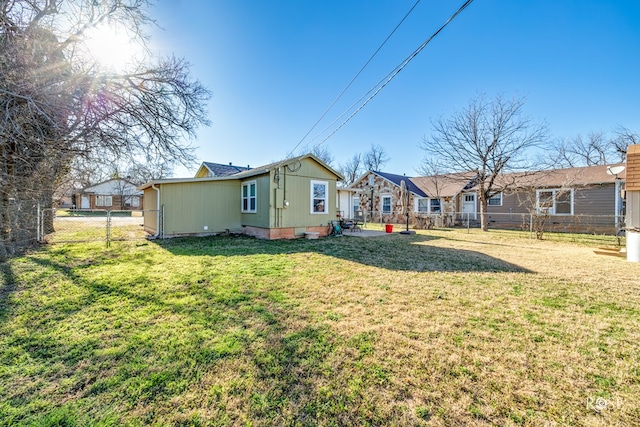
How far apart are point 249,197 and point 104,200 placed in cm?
3649

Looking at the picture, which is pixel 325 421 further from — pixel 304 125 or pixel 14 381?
pixel 304 125

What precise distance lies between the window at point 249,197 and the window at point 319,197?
2.42 m

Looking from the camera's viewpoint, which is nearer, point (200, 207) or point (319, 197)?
point (200, 207)

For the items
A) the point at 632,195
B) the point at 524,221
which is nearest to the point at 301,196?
the point at 632,195

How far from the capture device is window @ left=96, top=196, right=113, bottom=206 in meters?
36.9

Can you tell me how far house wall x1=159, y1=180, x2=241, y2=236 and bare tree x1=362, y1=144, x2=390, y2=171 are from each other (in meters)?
32.5

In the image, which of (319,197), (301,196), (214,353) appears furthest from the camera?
(319,197)

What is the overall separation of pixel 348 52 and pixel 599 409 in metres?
10.1

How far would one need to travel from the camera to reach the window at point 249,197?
37.7ft

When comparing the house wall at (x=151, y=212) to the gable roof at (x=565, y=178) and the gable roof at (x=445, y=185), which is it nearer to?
the gable roof at (x=445, y=185)

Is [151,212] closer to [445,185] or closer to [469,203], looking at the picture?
[445,185]

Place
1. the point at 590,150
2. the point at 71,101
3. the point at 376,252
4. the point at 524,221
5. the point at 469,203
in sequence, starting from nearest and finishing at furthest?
the point at 71,101 → the point at 376,252 → the point at 524,221 → the point at 469,203 → the point at 590,150

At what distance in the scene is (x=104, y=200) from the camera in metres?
37.1

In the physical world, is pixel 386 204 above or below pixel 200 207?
above
